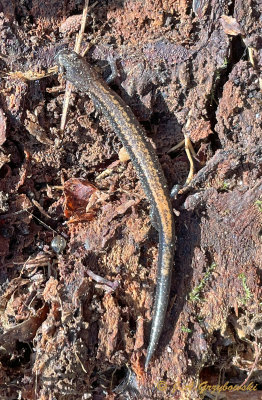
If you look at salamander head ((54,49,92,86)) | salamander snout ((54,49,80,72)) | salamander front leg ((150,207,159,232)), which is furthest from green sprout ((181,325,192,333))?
salamander snout ((54,49,80,72))

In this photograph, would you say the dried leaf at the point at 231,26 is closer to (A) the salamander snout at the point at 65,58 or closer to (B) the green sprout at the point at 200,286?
(A) the salamander snout at the point at 65,58

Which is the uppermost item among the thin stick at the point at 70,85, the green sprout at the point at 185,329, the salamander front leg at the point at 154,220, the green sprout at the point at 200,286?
the thin stick at the point at 70,85

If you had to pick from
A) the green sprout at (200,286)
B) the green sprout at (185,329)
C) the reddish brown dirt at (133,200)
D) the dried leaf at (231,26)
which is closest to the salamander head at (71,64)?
the reddish brown dirt at (133,200)

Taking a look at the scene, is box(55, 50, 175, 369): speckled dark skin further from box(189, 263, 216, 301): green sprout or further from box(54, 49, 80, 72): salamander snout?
box(189, 263, 216, 301): green sprout

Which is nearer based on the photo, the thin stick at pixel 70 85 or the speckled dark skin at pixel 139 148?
the speckled dark skin at pixel 139 148

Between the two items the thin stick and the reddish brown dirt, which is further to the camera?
the thin stick

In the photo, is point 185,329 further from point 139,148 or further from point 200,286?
point 139,148
